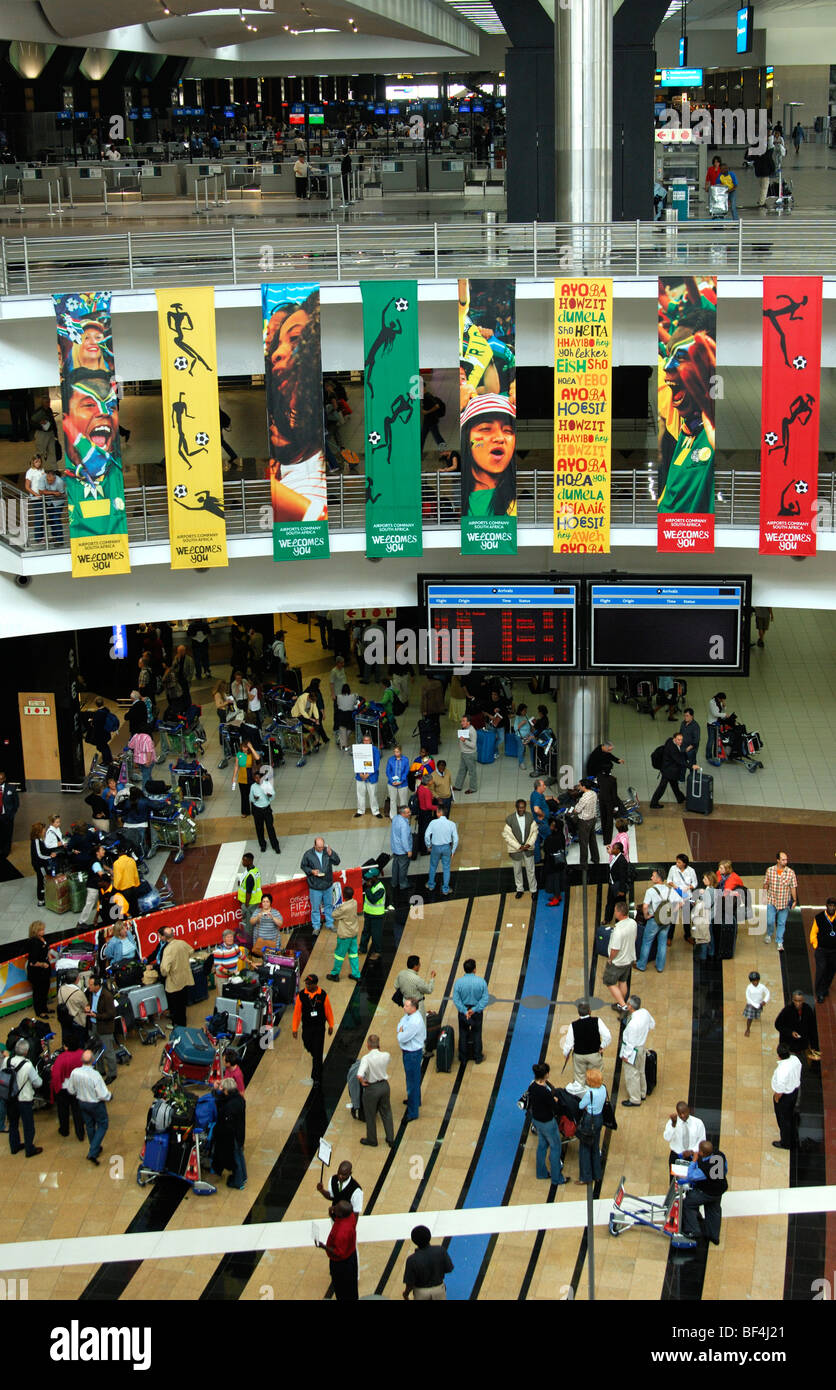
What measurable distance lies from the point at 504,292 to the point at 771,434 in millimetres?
4019

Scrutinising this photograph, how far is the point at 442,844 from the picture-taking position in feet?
70.8

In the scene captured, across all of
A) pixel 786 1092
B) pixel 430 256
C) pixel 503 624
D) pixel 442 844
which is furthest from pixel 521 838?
pixel 430 256

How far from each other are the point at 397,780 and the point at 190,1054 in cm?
709

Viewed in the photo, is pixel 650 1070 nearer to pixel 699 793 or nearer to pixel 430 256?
pixel 699 793

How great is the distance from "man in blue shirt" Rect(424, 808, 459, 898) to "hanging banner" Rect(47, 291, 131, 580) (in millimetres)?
5334

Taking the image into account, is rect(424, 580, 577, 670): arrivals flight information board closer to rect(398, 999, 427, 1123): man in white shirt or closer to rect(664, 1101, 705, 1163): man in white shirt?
rect(398, 999, 427, 1123): man in white shirt

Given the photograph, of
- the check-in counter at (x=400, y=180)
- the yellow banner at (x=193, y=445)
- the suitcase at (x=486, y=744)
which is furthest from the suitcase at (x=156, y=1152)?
the check-in counter at (x=400, y=180)

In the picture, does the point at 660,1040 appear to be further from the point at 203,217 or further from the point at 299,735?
the point at 203,217

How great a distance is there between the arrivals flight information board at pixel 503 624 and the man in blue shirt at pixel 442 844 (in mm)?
2591

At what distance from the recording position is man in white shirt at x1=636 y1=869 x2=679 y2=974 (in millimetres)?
19391

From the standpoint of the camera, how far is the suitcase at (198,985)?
1900 cm

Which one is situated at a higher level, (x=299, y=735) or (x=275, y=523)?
(x=275, y=523)

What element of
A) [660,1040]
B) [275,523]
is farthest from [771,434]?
[660,1040]

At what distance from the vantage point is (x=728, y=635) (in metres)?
22.8
